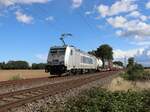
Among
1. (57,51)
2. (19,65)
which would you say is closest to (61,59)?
(57,51)

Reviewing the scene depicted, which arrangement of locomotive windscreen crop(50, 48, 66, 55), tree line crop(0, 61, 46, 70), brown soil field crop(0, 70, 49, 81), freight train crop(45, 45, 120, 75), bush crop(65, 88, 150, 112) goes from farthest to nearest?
tree line crop(0, 61, 46, 70) < brown soil field crop(0, 70, 49, 81) < locomotive windscreen crop(50, 48, 66, 55) < freight train crop(45, 45, 120, 75) < bush crop(65, 88, 150, 112)

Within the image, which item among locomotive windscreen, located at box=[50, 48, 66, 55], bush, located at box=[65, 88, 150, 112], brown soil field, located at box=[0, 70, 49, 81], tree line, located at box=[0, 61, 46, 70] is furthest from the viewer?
tree line, located at box=[0, 61, 46, 70]

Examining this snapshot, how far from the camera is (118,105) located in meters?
12.4

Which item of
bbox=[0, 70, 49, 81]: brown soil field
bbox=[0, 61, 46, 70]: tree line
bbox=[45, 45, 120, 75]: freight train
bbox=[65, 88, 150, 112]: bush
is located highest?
bbox=[0, 61, 46, 70]: tree line

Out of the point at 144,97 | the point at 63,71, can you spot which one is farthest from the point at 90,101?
the point at 63,71

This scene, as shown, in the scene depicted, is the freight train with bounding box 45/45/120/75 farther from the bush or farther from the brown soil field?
the bush

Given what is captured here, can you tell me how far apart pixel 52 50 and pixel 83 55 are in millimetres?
8412

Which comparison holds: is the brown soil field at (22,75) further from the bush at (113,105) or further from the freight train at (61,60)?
the bush at (113,105)

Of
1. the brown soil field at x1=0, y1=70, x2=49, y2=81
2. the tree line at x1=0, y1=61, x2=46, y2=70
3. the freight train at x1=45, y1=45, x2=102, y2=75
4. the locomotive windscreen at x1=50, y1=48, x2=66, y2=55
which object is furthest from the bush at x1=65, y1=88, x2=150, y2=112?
the tree line at x1=0, y1=61, x2=46, y2=70

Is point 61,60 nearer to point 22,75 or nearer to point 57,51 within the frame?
point 57,51

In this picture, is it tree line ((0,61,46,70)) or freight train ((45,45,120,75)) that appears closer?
freight train ((45,45,120,75))

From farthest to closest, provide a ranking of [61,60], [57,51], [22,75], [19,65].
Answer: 1. [19,65]
2. [22,75]
3. [57,51]
4. [61,60]

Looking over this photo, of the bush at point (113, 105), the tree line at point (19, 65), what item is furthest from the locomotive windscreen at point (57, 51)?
the tree line at point (19, 65)

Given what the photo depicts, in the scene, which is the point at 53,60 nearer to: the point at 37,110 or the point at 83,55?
the point at 83,55
